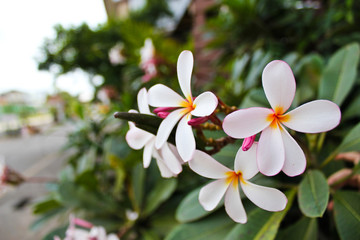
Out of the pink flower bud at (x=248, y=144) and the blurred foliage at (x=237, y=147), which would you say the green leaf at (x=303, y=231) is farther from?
the pink flower bud at (x=248, y=144)

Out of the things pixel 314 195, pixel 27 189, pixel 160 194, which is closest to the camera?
pixel 314 195

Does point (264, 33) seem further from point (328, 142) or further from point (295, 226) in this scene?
point (295, 226)

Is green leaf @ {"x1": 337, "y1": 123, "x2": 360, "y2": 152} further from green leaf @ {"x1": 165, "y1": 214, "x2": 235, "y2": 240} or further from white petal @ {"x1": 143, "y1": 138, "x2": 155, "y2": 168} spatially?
white petal @ {"x1": 143, "y1": 138, "x2": 155, "y2": 168}

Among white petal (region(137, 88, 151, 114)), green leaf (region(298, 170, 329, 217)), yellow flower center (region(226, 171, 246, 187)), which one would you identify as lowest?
green leaf (region(298, 170, 329, 217))

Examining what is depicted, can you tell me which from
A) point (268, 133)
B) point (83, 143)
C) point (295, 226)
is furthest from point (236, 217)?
point (83, 143)

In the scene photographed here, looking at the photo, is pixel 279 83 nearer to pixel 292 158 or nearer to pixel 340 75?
pixel 292 158

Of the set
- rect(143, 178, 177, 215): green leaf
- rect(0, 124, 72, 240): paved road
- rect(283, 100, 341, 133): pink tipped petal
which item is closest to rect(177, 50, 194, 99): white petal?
rect(283, 100, 341, 133): pink tipped petal

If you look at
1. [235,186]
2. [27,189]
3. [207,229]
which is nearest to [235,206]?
[235,186]
